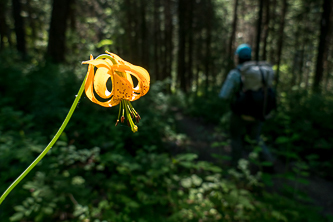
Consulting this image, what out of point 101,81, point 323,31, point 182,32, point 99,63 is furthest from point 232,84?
point 182,32

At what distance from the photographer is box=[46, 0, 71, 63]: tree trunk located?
766 centimetres

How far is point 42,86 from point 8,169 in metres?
2.51

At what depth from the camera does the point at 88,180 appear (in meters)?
2.89

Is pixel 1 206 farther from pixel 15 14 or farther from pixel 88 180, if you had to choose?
pixel 15 14

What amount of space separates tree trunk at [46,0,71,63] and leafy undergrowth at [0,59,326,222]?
359 centimetres

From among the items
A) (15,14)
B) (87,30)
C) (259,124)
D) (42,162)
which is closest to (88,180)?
(42,162)

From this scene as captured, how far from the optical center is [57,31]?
781cm

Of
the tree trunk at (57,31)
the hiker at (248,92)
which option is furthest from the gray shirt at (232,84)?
the tree trunk at (57,31)

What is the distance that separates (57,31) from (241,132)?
22.3 ft

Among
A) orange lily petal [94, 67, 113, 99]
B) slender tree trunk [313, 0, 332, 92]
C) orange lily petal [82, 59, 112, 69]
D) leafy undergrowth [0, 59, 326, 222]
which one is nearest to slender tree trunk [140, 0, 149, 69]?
slender tree trunk [313, 0, 332, 92]

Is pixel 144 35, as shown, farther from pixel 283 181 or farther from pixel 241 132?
pixel 283 181

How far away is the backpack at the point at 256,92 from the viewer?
378 cm

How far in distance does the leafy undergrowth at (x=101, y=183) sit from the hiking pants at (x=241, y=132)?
53 cm

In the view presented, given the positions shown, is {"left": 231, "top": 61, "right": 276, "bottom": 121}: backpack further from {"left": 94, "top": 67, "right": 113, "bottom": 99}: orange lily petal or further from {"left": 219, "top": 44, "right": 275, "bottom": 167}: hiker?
{"left": 94, "top": 67, "right": 113, "bottom": 99}: orange lily petal
